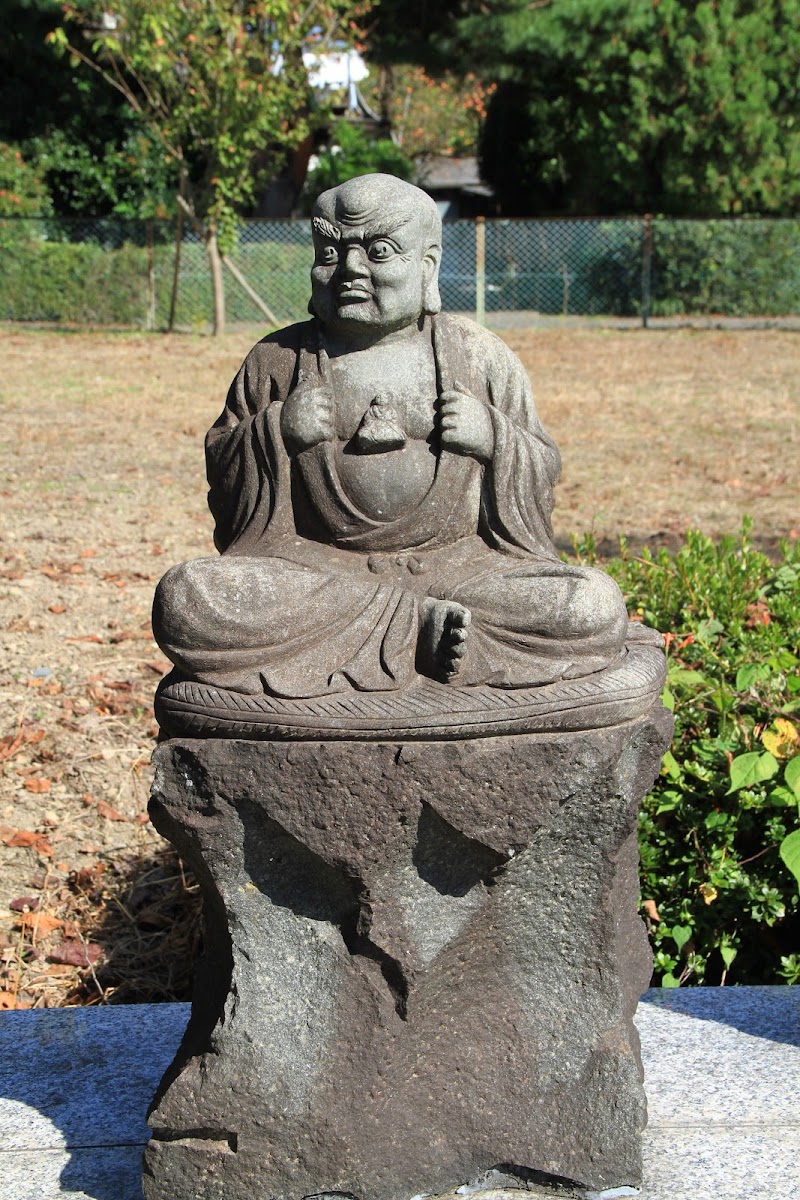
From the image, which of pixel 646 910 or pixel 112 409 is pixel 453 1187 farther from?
pixel 112 409

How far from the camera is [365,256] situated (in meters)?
2.64

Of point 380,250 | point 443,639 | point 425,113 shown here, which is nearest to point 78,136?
point 380,250

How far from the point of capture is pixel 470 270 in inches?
680

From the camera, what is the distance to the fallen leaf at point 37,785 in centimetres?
425

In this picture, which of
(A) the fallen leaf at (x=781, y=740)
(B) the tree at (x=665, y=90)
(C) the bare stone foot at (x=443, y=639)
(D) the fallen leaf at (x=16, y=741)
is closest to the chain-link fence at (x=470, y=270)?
(B) the tree at (x=665, y=90)

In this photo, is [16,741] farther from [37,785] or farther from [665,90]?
[665,90]

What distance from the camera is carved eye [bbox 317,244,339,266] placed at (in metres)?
2.68

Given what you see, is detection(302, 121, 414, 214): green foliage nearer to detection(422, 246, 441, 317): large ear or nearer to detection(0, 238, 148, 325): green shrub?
detection(0, 238, 148, 325): green shrub

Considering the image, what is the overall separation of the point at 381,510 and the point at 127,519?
188 inches

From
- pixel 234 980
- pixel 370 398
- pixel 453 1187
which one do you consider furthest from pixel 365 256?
pixel 453 1187

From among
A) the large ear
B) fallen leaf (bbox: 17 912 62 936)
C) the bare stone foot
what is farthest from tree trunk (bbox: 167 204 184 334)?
the bare stone foot

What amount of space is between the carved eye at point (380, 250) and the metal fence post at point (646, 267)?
14.4 metres

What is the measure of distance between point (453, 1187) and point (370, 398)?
162 cm

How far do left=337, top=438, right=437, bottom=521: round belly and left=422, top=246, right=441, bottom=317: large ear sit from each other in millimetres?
349
